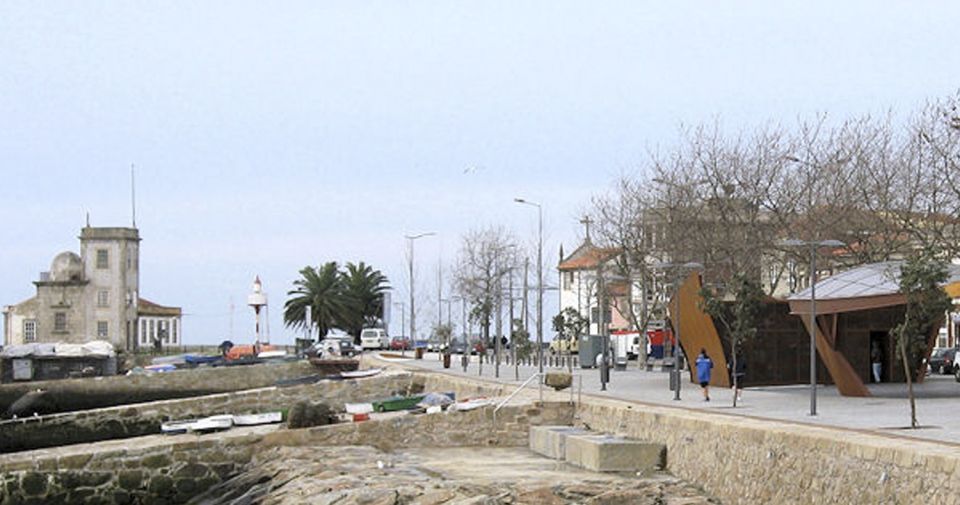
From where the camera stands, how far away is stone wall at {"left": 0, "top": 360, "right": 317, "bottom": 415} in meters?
80.9

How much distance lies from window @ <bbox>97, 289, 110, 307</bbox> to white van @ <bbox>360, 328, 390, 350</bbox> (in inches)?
724

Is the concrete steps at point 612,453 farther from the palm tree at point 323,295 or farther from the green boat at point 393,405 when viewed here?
the palm tree at point 323,295

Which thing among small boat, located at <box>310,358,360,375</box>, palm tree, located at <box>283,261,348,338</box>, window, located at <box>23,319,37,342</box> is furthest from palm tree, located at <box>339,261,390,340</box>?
small boat, located at <box>310,358,360,375</box>

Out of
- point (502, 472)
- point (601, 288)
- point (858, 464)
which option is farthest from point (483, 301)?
point (858, 464)

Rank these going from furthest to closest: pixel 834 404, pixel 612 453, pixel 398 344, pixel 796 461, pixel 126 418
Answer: pixel 398 344 → pixel 126 418 → pixel 834 404 → pixel 612 453 → pixel 796 461

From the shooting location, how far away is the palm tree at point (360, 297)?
130125mm

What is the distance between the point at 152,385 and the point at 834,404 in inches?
2092

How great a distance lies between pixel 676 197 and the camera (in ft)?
219

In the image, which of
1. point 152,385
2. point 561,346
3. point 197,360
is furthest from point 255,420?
point 561,346

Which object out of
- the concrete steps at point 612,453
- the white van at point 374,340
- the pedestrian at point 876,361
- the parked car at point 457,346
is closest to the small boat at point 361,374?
the pedestrian at point 876,361

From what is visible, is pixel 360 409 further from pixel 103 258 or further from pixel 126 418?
pixel 103 258

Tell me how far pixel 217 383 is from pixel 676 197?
3027cm

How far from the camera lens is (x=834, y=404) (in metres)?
37.5

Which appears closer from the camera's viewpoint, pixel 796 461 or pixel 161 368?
pixel 796 461
